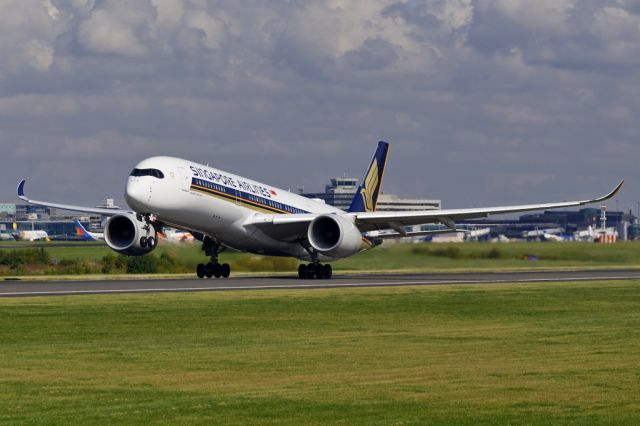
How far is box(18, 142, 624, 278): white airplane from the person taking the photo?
51.5 metres

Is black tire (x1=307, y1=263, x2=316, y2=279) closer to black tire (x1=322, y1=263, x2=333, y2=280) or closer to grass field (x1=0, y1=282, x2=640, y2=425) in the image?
black tire (x1=322, y1=263, x2=333, y2=280)

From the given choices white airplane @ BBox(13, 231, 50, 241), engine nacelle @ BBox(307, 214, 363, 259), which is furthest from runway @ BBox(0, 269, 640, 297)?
white airplane @ BBox(13, 231, 50, 241)

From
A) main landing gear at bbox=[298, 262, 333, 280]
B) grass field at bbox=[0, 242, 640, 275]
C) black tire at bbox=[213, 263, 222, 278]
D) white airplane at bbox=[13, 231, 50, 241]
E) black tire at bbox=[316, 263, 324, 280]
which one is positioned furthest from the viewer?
white airplane at bbox=[13, 231, 50, 241]

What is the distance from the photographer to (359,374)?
20188 millimetres

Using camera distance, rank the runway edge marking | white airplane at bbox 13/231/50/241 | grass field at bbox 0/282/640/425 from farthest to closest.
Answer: white airplane at bbox 13/231/50/241 → the runway edge marking → grass field at bbox 0/282/640/425

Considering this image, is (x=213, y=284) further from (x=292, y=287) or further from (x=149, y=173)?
(x=149, y=173)

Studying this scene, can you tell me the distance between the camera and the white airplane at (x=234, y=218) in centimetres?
5147

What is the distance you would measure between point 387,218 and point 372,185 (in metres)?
13.1

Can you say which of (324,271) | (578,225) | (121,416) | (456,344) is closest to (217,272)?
(324,271)

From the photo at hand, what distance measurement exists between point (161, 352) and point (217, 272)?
3501cm

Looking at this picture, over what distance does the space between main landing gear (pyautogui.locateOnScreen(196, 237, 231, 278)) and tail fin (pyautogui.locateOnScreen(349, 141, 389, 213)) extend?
Answer: 12554 mm

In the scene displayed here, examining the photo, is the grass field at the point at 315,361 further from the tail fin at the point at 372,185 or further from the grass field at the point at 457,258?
A: the tail fin at the point at 372,185

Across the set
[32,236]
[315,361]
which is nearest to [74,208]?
[315,361]

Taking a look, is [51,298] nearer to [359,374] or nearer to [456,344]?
[456,344]
